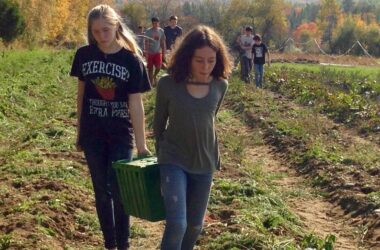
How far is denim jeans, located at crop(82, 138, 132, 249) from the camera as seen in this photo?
4.70 meters

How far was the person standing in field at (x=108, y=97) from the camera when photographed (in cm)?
462


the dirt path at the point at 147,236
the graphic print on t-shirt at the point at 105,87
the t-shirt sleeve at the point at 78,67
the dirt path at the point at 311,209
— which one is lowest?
the dirt path at the point at 311,209

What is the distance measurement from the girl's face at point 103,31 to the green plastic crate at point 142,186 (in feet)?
2.56

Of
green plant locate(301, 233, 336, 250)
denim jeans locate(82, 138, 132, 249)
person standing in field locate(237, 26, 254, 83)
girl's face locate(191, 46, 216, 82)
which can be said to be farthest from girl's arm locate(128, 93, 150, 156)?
person standing in field locate(237, 26, 254, 83)

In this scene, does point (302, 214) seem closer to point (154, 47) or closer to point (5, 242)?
point (5, 242)

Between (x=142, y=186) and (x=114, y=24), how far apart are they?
1069 mm

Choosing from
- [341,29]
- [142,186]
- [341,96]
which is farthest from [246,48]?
[341,29]

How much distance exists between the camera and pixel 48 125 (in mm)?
10680

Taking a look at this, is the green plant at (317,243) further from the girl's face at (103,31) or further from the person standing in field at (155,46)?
the person standing in field at (155,46)

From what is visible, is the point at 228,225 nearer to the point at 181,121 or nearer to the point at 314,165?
the point at 181,121

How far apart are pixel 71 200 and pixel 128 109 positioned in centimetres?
206

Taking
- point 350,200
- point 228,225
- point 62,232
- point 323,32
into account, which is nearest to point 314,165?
point 350,200

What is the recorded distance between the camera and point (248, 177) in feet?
27.3

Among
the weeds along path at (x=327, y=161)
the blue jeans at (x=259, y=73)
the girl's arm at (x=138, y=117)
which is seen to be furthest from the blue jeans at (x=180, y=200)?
the blue jeans at (x=259, y=73)
